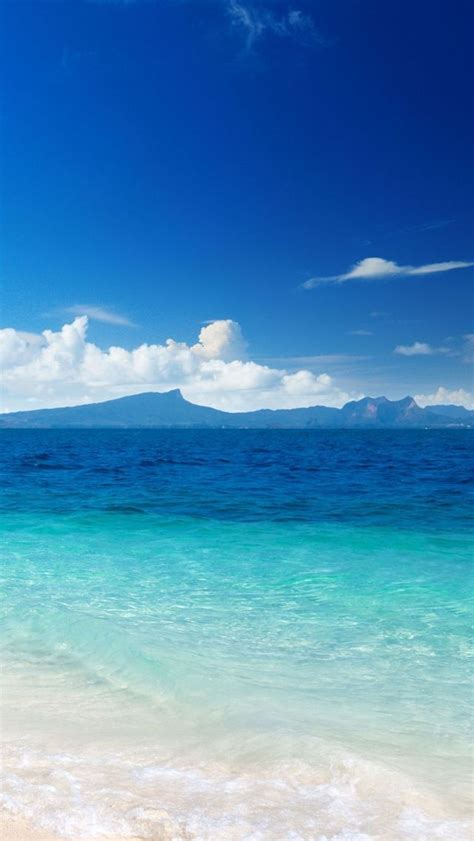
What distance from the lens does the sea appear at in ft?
13.5

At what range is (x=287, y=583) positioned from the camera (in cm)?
1195

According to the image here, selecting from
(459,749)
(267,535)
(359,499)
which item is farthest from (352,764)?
(359,499)

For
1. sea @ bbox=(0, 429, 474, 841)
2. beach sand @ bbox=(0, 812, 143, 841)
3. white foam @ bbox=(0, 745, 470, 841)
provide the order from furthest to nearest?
sea @ bbox=(0, 429, 474, 841) < white foam @ bbox=(0, 745, 470, 841) < beach sand @ bbox=(0, 812, 143, 841)

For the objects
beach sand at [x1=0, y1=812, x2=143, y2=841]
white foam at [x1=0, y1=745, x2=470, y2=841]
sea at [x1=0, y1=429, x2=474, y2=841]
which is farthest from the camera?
sea at [x1=0, y1=429, x2=474, y2=841]

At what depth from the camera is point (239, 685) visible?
22.1 ft

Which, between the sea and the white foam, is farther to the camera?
the sea

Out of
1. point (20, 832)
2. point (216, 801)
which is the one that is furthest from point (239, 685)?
point (20, 832)

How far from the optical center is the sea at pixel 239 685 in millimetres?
4113

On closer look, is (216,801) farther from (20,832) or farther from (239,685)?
(239,685)

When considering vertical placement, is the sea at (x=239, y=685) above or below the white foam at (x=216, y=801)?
below

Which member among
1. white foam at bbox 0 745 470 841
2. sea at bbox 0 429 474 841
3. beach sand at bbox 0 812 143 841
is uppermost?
beach sand at bbox 0 812 143 841

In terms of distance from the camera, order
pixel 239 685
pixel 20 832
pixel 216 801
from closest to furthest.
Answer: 1. pixel 20 832
2. pixel 216 801
3. pixel 239 685

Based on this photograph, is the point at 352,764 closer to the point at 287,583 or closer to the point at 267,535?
the point at 287,583

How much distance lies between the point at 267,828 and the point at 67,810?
54.9 inches
